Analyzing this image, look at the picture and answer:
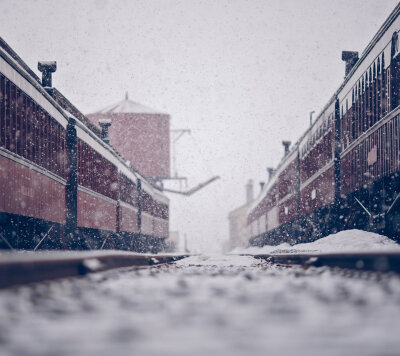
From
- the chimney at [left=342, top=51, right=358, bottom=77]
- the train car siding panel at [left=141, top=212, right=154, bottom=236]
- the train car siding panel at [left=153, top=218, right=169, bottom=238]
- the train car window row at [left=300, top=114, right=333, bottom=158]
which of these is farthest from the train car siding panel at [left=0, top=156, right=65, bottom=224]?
the train car siding panel at [left=153, top=218, right=169, bottom=238]

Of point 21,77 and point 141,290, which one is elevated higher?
point 21,77

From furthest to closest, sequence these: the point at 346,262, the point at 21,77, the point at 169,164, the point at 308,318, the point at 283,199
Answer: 1. the point at 169,164
2. the point at 283,199
3. the point at 21,77
4. the point at 346,262
5. the point at 308,318

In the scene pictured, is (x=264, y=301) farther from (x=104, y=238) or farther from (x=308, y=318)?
(x=104, y=238)

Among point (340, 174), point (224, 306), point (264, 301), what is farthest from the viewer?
point (340, 174)

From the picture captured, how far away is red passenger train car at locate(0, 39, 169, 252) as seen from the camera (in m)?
9.31

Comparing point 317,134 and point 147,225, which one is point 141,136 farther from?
point 317,134

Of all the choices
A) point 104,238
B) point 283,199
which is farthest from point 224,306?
point 283,199

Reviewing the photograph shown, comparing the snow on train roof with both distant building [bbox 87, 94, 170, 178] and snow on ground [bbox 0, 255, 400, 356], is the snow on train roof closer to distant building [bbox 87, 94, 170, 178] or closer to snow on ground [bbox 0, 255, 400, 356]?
distant building [bbox 87, 94, 170, 178]

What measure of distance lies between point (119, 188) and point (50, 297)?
17736 mm

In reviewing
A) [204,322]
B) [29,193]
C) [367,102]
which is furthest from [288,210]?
[204,322]

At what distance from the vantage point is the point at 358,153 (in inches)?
528

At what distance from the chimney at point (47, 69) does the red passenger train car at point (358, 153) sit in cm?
870

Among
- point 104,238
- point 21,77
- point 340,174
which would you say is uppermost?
point 21,77

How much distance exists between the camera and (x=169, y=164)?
43031mm
